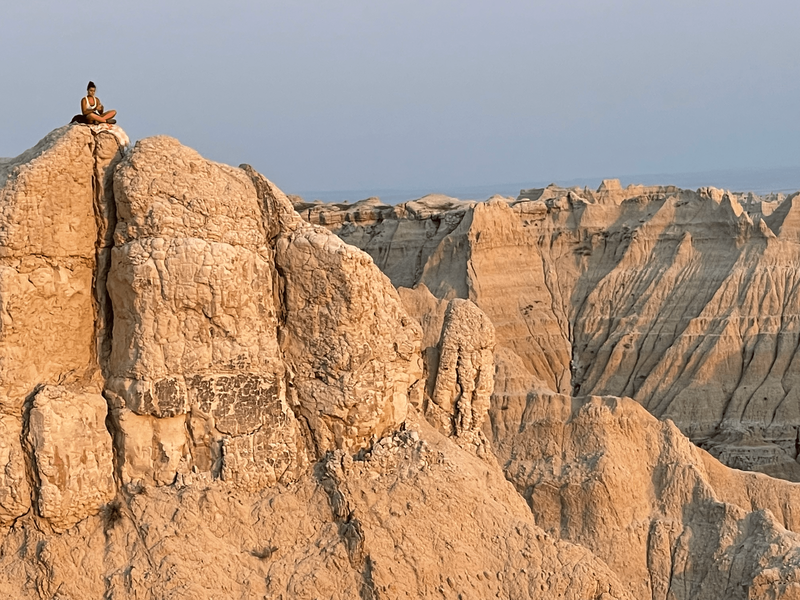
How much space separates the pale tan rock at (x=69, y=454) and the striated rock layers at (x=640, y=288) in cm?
3888

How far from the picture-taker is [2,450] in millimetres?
14750

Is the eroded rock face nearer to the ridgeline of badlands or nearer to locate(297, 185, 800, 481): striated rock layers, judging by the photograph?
the ridgeline of badlands

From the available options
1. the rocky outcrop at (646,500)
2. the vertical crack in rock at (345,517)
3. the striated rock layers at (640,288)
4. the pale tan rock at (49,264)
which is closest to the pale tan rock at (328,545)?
the vertical crack in rock at (345,517)

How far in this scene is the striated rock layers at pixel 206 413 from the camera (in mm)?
14898

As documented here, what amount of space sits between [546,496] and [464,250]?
40.9 meters

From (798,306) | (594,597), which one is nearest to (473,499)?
(594,597)

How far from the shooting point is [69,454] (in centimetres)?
1494

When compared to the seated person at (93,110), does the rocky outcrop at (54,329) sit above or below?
below

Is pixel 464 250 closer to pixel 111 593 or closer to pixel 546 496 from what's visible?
pixel 546 496

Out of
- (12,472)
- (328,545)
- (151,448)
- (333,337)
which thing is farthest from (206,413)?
(12,472)

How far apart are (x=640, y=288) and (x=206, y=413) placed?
50.0 meters

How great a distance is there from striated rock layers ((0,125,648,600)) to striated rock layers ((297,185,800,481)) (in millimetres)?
36420

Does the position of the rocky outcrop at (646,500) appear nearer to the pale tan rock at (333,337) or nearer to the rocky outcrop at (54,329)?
the pale tan rock at (333,337)

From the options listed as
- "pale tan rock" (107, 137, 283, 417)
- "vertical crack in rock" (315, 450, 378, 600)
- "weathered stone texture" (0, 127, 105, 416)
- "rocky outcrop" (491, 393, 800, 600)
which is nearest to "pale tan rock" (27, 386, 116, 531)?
"weathered stone texture" (0, 127, 105, 416)
